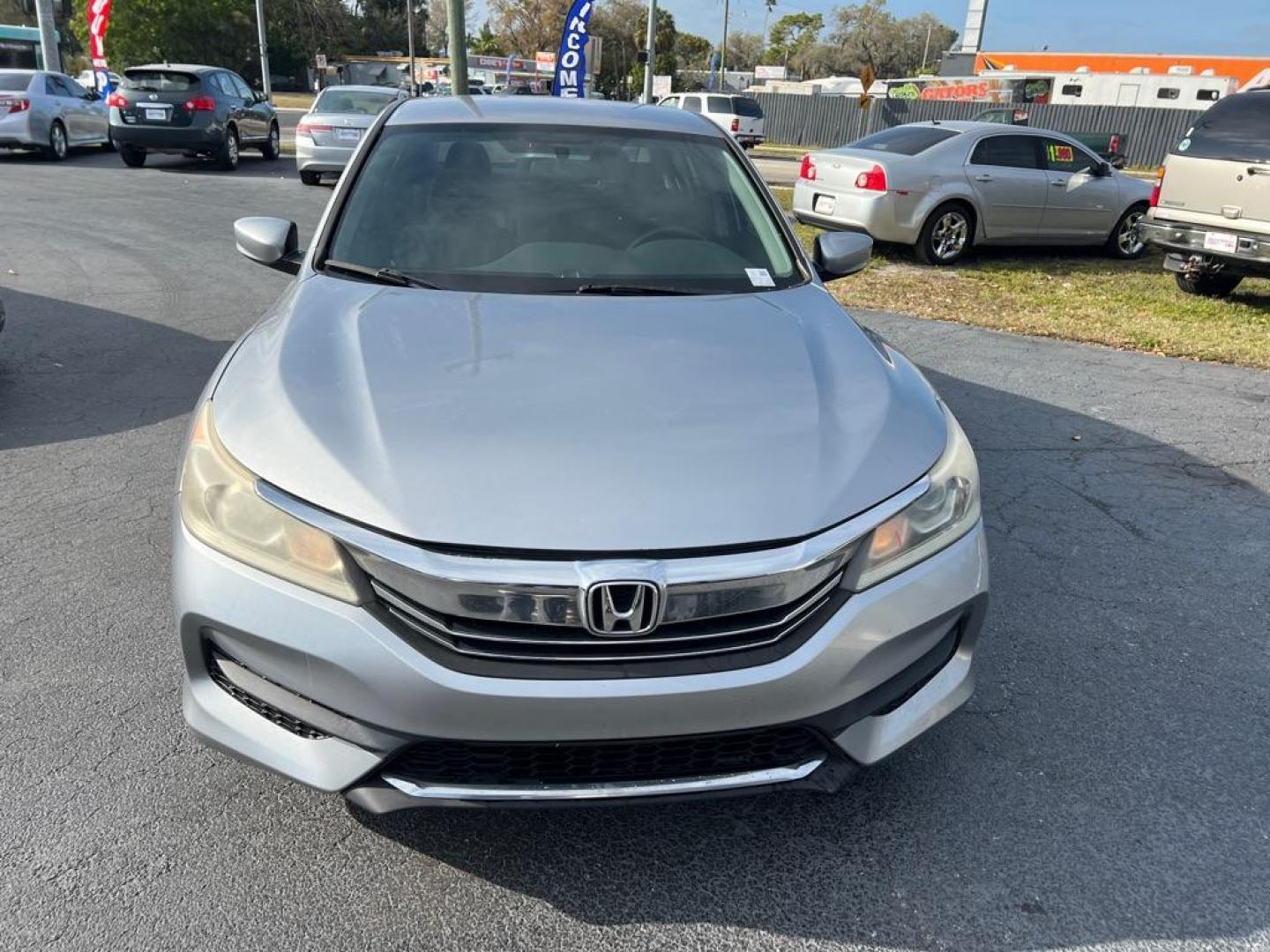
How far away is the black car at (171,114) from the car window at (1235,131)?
554 inches

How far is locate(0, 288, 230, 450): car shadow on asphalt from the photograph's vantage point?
498 centimetres

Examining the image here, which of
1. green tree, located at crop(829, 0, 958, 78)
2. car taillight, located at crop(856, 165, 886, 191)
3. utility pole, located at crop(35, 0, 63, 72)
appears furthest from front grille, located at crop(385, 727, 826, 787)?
green tree, located at crop(829, 0, 958, 78)

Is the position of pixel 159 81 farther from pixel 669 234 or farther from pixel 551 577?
pixel 551 577

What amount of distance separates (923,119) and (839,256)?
35.8m

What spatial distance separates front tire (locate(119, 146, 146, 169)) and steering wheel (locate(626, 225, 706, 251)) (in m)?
15.8

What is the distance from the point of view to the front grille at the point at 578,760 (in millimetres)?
1934

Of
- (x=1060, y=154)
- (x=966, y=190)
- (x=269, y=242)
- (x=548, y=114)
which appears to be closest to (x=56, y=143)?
(x=966, y=190)

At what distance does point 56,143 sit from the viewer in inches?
661

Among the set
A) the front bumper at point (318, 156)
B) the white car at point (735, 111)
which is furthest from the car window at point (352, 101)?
the white car at point (735, 111)

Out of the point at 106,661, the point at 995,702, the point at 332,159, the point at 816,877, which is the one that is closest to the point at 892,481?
the point at 816,877

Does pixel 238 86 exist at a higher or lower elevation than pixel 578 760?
higher

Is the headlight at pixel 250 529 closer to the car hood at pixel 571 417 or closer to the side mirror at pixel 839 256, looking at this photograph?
the car hood at pixel 571 417

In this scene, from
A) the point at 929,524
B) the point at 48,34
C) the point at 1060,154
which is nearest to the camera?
the point at 929,524

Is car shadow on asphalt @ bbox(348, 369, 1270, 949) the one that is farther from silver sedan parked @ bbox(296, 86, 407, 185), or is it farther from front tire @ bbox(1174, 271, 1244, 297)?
silver sedan parked @ bbox(296, 86, 407, 185)
